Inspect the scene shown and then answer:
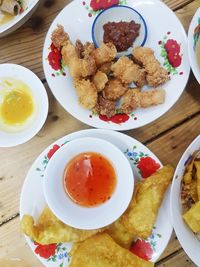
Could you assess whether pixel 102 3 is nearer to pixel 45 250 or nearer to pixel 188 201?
pixel 188 201

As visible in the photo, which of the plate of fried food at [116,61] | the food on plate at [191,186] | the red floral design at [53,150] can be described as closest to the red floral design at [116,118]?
the plate of fried food at [116,61]

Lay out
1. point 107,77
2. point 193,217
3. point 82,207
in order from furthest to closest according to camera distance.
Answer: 1. point 107,77
2. point 82,207
3. point 193,217

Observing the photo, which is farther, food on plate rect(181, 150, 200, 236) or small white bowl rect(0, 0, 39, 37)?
small white bowl rect(0, 0, 39, 37)

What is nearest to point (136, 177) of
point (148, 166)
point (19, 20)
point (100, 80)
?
point (148, 166)

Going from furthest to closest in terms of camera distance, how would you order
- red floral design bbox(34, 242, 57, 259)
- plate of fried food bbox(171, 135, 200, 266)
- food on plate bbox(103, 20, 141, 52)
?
food on plate bbox(103, 20, 141, 52) → red floral design bbox(34, 242, 57, 259) → plate of fried food bbox(171, 135, 200, 266)

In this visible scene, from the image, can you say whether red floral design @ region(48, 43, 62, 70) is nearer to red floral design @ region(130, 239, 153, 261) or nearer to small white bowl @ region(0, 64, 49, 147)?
small white bowl @ region(0, 64, 49, 147)

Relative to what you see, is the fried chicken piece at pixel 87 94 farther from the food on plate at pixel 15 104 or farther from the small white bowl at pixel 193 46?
the small white bowl at pixel 193 46

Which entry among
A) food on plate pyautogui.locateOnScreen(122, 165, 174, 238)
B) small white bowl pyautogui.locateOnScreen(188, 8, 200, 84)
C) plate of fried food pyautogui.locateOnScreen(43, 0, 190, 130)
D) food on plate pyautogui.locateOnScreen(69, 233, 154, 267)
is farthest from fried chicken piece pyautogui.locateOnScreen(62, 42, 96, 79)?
food on plate pyautogui.locateOnScreen(69, 233, 154, 267)
